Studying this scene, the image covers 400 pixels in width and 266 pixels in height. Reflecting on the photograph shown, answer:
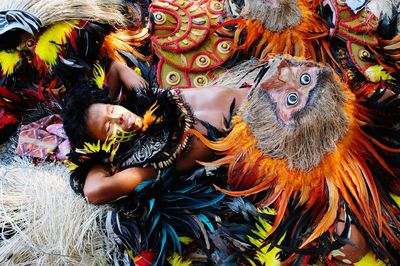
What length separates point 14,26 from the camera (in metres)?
1.91

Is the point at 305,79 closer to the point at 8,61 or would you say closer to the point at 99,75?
the point at 99,75

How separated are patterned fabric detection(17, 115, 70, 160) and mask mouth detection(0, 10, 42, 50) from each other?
286mm

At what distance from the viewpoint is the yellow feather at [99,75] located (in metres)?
1.98

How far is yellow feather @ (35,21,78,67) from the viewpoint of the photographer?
6.43 feet

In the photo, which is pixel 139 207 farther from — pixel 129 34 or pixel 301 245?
pixel 129 34

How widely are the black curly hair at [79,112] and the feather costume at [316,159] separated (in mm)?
435

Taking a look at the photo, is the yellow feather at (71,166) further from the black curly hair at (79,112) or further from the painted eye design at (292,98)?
the painted eye design at (292,98)

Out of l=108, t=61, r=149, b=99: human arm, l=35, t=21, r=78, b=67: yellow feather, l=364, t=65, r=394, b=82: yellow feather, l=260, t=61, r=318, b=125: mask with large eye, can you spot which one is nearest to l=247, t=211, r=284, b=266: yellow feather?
l=260, t=61, r=318, b=125: mask with large eye

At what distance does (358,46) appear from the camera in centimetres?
217

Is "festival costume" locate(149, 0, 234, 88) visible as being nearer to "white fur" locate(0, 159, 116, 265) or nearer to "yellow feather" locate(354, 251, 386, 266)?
"white fur" locate(0, 159, 116, 265)

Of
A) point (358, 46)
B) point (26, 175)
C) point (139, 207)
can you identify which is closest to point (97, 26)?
point (26, 175)

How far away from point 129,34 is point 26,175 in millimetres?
736

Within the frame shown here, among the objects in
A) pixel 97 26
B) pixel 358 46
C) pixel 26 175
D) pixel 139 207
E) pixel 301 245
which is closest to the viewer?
pixel 301 245

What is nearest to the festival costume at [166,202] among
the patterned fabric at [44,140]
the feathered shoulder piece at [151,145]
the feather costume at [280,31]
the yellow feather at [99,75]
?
the feathered shoulder piece at [151,145]
